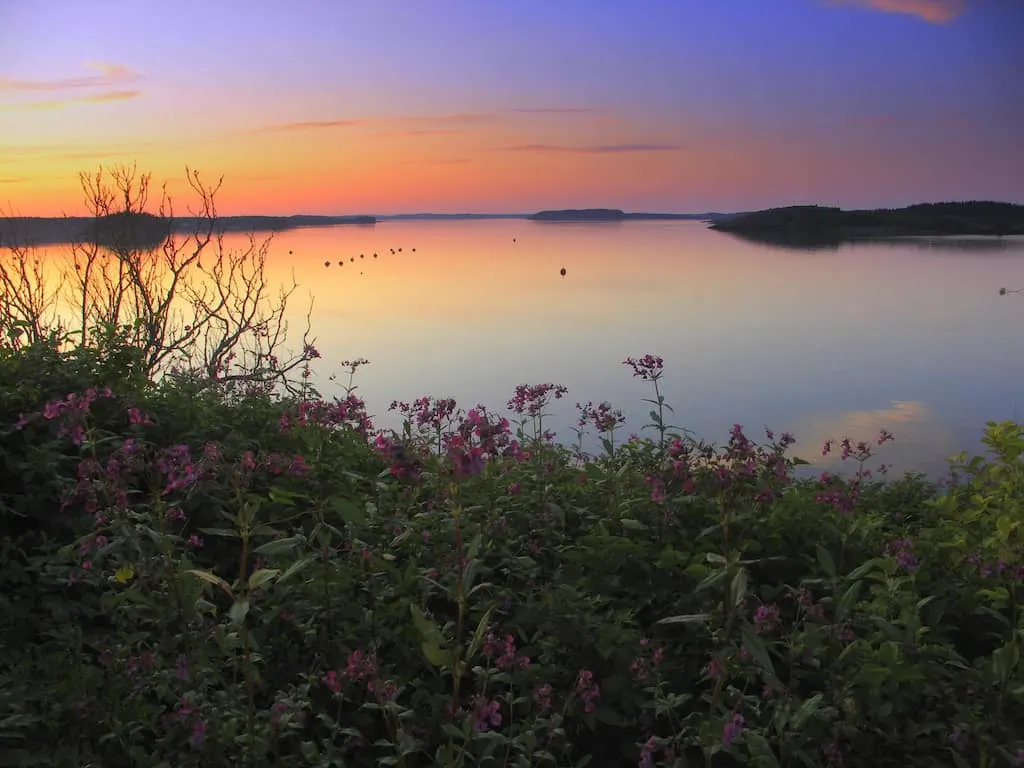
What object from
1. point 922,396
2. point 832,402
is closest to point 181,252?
point 832,402

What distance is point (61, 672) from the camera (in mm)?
3057

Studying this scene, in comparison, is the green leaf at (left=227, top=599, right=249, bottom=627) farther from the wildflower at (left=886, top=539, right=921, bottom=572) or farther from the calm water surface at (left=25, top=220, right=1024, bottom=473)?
the calm water surface at (left=25, top=220, right=1024, bottom=473)

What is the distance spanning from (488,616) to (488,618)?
0.21 m

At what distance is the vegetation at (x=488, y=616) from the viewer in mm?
2402

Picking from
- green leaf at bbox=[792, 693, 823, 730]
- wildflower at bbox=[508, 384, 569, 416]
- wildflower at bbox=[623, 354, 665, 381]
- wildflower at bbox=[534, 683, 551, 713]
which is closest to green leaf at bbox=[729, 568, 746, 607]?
green leaf at bbox=[792, 693, 823, 730]

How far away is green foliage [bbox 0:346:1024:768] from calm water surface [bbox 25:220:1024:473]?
264 inches

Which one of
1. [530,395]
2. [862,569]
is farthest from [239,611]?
[530,395]

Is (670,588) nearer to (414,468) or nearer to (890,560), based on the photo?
(890,560)

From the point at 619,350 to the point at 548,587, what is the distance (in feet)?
76.2

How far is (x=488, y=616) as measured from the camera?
2.22 m

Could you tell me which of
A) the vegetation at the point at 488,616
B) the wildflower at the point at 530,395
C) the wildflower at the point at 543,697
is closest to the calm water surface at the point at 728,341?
the wildflower at the point at 530,395

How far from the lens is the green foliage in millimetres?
2400

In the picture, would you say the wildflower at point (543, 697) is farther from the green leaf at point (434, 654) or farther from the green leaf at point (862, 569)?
the green leaf at point (862, 569)

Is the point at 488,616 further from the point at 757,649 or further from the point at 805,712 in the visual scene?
the point at 805,712
